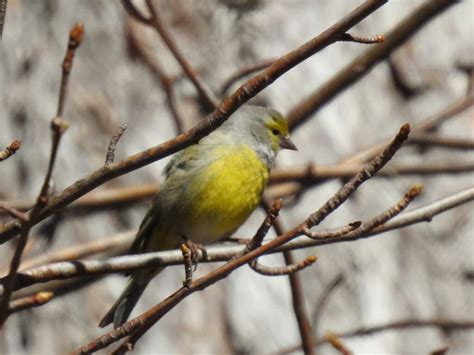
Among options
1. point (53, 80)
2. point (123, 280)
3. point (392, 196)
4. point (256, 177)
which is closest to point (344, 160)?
point (392, 196)

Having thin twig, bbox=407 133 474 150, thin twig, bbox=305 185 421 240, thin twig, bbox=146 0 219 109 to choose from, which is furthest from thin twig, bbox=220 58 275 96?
thin twig, bbox=305 185 421 240

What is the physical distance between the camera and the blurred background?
450 cm

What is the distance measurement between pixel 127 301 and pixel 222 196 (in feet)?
1.74

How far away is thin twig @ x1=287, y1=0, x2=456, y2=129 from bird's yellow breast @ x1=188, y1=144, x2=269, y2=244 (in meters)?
0.70

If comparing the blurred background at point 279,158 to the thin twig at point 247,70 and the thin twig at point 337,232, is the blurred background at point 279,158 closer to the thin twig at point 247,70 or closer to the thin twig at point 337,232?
the thin twig at point 247,70

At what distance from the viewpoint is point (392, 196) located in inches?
193

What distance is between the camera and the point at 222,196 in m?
3.28

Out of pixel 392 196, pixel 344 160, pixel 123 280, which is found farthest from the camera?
pixel 392 196

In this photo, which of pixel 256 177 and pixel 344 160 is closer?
pixel 256 177

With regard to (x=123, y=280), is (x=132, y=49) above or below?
above

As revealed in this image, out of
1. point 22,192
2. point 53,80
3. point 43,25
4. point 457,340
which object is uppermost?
point 43,25

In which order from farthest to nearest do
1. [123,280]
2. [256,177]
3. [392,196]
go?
[392,196]
[123,280]
[256,177]

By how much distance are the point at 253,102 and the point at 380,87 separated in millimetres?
804

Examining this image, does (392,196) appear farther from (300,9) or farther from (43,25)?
(43,25)
